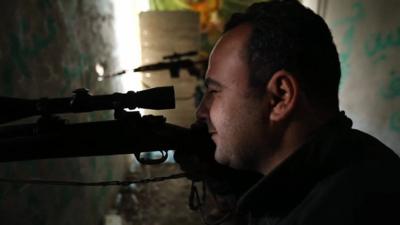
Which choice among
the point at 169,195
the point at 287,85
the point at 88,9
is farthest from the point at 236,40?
the point at 169,195

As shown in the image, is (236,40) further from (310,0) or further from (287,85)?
(310,0)

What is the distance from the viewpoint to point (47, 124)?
1.20m

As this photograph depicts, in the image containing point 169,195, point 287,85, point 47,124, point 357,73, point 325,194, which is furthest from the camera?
point 169,195

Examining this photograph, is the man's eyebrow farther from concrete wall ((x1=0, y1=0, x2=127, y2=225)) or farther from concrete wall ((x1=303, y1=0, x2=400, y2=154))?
concrete wall ((x1=303, y1=0, x2=400, y2=154))

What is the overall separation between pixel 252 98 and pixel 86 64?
7.82ft

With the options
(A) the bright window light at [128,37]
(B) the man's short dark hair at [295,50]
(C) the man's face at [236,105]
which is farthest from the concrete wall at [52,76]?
(B) the man's short dark hair at [295,50]

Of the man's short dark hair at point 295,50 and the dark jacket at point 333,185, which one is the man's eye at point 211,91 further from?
the dark jacket at point 333,185

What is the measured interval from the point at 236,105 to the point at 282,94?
141 millimetres

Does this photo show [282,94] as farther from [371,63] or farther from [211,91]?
[371,63]

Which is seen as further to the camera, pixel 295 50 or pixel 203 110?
pixel 203 110

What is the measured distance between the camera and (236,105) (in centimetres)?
93

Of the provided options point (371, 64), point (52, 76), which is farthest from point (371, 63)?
point (52, 76)

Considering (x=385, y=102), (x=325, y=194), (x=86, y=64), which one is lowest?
(x=325, y=194)

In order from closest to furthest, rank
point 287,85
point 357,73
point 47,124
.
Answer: point 287,85
point 47,124
point 357,73
